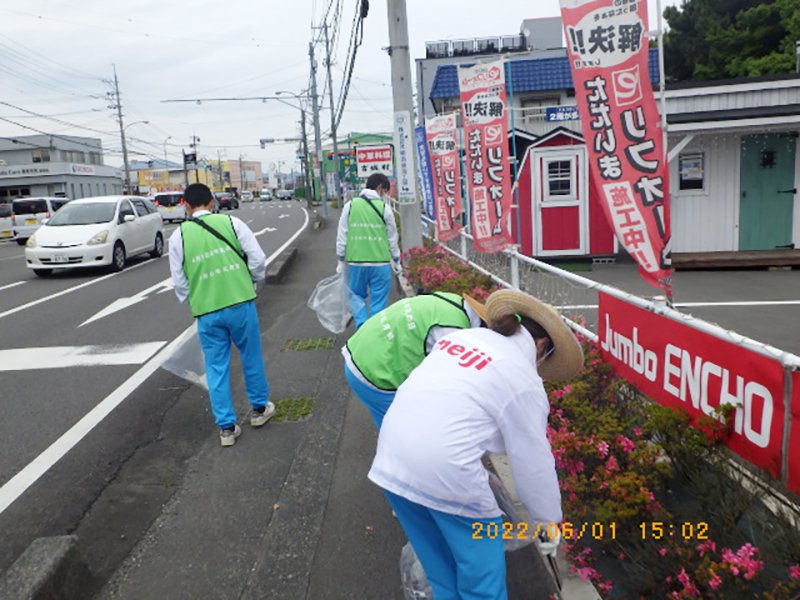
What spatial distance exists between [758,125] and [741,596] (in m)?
11.4

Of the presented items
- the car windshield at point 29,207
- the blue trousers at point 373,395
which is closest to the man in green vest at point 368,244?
the blue trousers at point 373,395

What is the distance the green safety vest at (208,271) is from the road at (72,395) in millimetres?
1145

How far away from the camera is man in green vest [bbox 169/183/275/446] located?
15.3ft

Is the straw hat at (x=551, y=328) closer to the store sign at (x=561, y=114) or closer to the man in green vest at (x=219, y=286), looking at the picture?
the man in green vest at (x=219, y=286)

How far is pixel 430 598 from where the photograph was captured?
2.63 m

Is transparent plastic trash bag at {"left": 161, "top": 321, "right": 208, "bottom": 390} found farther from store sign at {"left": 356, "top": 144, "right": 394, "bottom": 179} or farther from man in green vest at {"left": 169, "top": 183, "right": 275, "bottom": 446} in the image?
store sign at {"left": 356, "top": 144, "right": 394, "bottom": 179}

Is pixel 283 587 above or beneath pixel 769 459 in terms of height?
beneath

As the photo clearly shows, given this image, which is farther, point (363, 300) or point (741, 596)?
point (363, 300)

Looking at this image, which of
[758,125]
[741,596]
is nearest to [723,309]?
[758,125]

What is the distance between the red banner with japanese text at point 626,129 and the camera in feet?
11.9

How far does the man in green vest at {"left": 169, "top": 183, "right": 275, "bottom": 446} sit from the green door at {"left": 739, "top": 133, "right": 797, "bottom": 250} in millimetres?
10860

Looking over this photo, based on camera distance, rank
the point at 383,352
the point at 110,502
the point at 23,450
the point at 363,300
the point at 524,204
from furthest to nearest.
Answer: the point at 524,204, the point at 363,300, the point at 23,450, the point at 110,502, the point at 383,352

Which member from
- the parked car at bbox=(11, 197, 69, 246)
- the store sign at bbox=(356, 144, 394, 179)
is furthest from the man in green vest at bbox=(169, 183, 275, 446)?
the parked car at bbox=(11, 197, 69, 246)

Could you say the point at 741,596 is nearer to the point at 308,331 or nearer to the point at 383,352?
the point at 383,352
